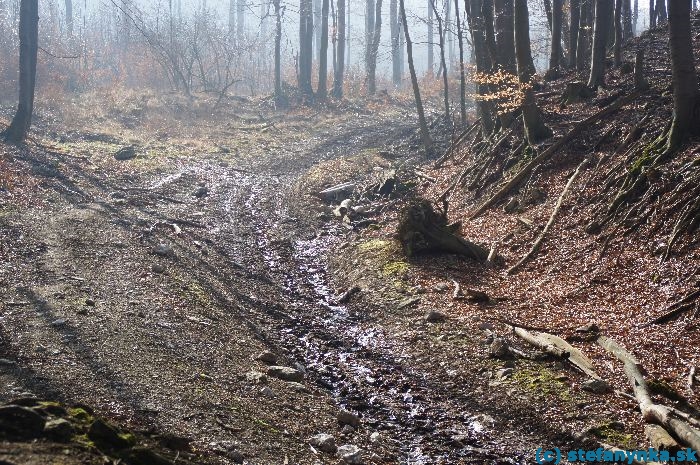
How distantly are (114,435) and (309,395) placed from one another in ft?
9.56

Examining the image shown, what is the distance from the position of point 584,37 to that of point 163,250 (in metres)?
16.7

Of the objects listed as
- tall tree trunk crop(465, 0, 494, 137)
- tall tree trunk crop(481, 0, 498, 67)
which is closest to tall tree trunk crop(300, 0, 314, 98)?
tall tree trunk crop(465, 0, 494, 137)

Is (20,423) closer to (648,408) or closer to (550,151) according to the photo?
(648,408)

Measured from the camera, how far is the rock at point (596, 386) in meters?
7.06

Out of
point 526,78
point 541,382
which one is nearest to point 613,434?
point 541,382

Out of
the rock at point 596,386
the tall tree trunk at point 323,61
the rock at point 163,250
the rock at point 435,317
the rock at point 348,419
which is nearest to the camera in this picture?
the rock at point 348,419

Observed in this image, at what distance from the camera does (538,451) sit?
20.5ft

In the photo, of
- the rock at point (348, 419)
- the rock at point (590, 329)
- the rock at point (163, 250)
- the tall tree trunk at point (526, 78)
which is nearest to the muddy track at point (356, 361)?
the rock at point (348, 419)

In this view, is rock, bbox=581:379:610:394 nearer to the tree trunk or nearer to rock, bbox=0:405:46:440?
rock, bbox=0:405:46:440

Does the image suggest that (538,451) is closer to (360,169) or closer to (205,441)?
(205,441)

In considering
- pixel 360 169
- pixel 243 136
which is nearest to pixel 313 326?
pixel 360 169

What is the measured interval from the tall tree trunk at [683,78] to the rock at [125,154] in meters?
17.8

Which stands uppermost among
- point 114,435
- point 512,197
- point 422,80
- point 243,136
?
point 422,80

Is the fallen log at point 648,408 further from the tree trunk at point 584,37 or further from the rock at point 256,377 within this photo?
the tree trunk at point 584,37
